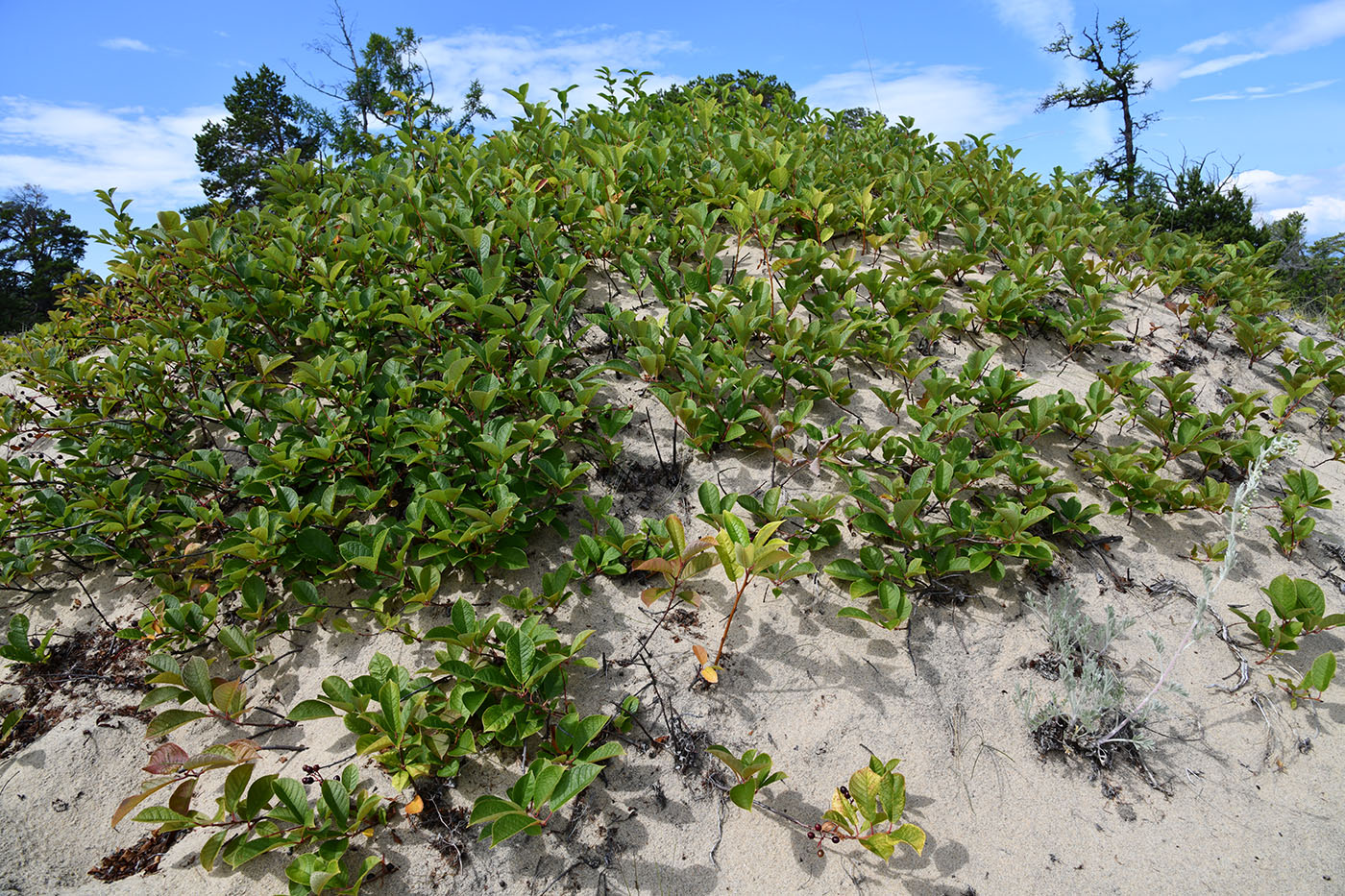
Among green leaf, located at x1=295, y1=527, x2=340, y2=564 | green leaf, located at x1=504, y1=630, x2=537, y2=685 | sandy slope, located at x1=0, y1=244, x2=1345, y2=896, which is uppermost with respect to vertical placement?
green leaf, located at x1=295, y1=527, x2=340, y2=564

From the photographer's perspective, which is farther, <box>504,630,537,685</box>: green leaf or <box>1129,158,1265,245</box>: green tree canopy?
<box>1129,158,1265,245</box>: green tree canopy

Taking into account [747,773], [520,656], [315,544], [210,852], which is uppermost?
[315,544]

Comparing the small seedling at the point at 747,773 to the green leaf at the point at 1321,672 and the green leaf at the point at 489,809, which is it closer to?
the green leaf at the point at 489,809

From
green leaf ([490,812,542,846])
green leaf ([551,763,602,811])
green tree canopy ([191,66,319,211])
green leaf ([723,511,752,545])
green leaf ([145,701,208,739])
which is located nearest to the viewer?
green leaf ([490,812,542,846])

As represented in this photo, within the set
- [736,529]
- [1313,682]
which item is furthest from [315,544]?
[1313,682]

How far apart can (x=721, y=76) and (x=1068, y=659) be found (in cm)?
919

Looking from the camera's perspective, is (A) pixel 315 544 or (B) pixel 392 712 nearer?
(B) pixel 392 712

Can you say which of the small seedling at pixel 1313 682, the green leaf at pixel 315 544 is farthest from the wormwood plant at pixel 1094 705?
the green leaf at pixel 315 544

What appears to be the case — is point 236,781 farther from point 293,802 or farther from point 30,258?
point 30,258

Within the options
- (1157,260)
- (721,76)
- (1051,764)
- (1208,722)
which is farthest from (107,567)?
(721,76)

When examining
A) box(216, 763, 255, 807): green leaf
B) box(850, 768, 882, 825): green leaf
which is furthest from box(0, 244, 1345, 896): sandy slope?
box(216, 763, 255, 807): green leaf

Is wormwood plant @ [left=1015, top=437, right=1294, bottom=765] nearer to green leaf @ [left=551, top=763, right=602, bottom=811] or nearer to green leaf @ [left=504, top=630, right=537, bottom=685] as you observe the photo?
green leaf @ [left=551, top=763, right=602, bottom=811]

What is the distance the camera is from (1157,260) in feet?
17.6

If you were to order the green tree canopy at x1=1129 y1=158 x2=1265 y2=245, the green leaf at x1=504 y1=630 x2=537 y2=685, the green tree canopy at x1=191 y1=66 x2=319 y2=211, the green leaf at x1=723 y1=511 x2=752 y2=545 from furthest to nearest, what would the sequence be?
1. the green tree canopy at x1=191 y1=66 x2=319 y2=211
2. the green tree canopy at x1=1129 y1=158 x2=1265 y2=245
3. the green leaf at x1=723 y1=511 x2=752 y2=545
4. the green leaf at x1=504 y1=630 x2=537 y2=685
